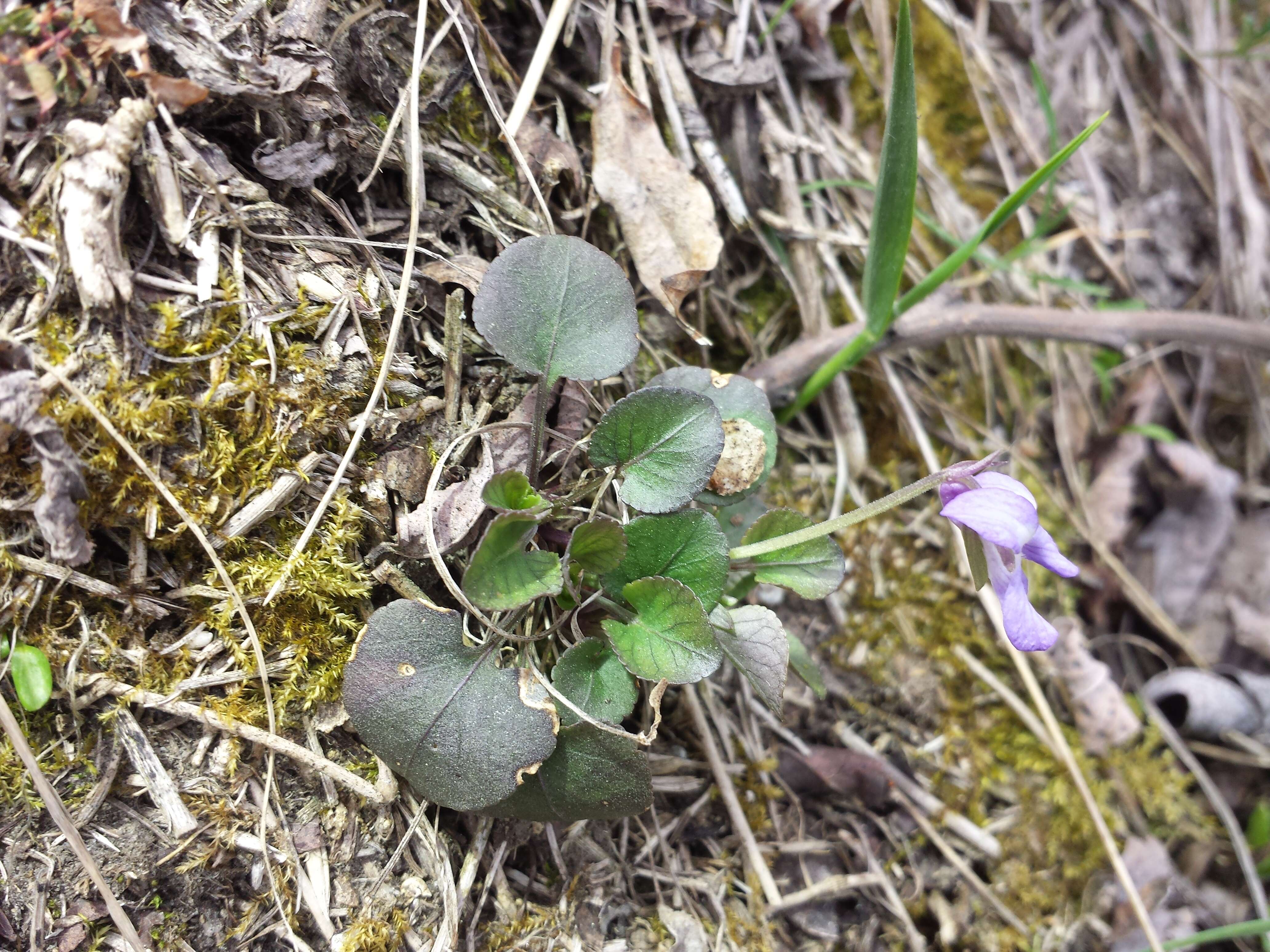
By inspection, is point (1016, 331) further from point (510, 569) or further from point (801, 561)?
point (510, 569)

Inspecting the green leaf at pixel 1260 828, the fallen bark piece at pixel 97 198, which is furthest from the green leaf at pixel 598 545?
the green leaf at pixel 1260 828

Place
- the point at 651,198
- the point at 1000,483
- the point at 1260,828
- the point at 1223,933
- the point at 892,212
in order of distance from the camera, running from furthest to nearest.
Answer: the point at 1260,828
the point at 1223,933
the point at 651,198
the point at 892,212
the point at 1000,483

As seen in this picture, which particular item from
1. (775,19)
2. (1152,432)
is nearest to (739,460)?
(775,19)

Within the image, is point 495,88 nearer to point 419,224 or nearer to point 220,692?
point 419,224

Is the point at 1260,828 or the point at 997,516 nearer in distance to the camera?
the point at 997,516

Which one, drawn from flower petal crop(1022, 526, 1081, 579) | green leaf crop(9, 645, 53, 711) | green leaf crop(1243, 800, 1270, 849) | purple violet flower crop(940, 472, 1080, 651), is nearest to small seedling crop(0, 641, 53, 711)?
green leaf crop(9, 645, 53, 711)
